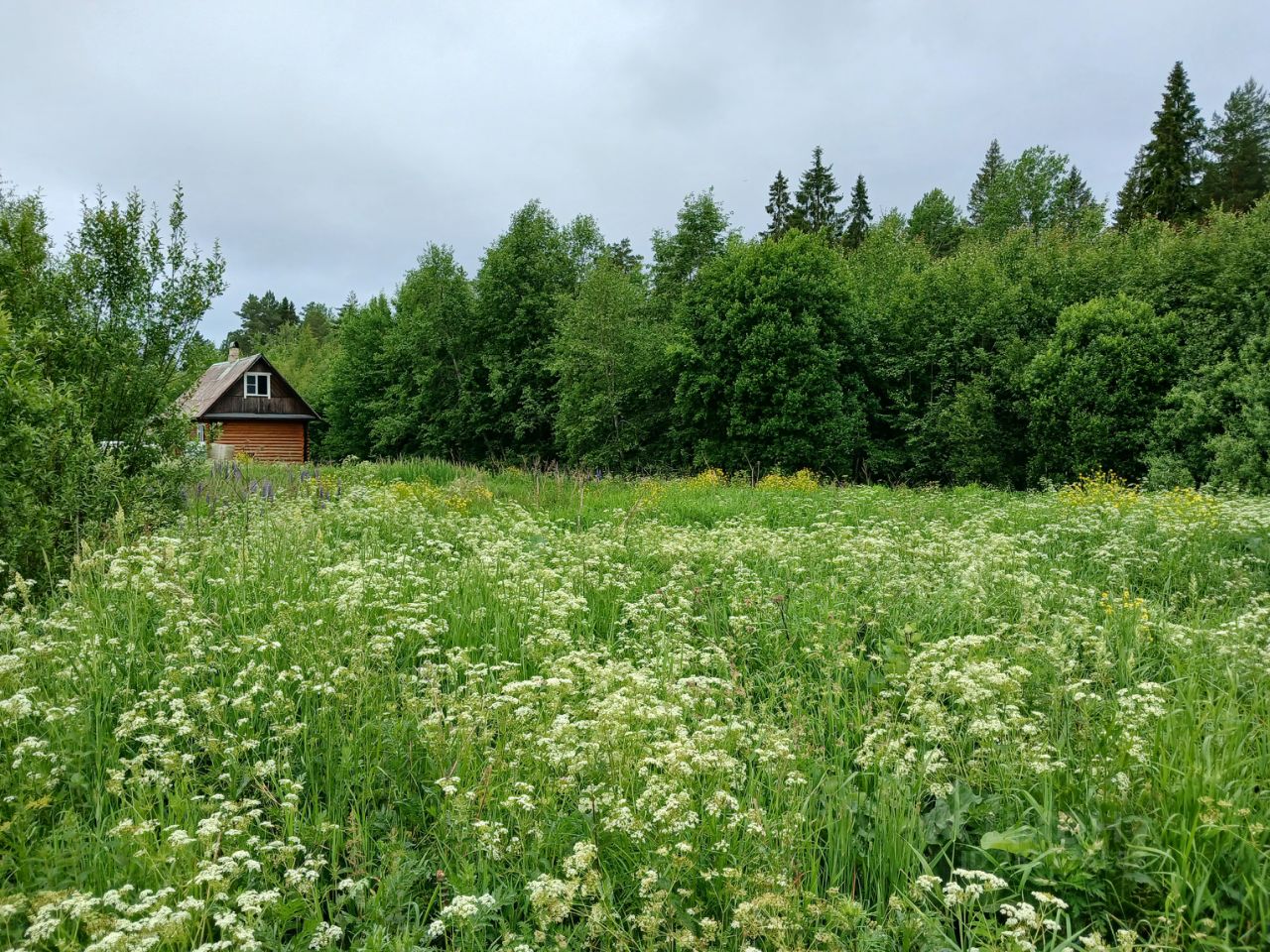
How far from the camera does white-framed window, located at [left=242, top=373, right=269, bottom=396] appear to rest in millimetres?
39000


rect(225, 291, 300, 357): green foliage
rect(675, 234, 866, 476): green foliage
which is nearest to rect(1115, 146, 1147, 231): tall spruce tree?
rect(675, 234, 866, 476): green foliage

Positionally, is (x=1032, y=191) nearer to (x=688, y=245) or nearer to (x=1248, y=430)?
(x=688, y=245)

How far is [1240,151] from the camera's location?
116 feet

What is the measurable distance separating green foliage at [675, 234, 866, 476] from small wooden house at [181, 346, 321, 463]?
2524 cm

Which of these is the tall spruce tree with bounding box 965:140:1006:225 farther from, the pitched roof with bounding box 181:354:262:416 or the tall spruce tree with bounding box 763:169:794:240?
the pitched roof with bounding box 181:354:262:416

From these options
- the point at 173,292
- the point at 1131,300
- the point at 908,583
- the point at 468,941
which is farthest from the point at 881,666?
the point at 1131,300

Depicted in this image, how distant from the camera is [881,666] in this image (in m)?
4.11

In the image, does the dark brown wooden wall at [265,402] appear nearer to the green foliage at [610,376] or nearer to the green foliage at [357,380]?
the green foliage at [357,380]

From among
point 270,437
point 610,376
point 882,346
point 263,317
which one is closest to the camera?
point 882,346

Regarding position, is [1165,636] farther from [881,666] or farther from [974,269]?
[974,269]

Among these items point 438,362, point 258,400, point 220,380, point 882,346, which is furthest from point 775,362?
point 220,380

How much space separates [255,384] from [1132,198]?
1924 inches

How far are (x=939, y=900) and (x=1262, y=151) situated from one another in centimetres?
4812

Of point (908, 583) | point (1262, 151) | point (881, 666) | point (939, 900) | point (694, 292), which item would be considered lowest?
point (939, 900)
